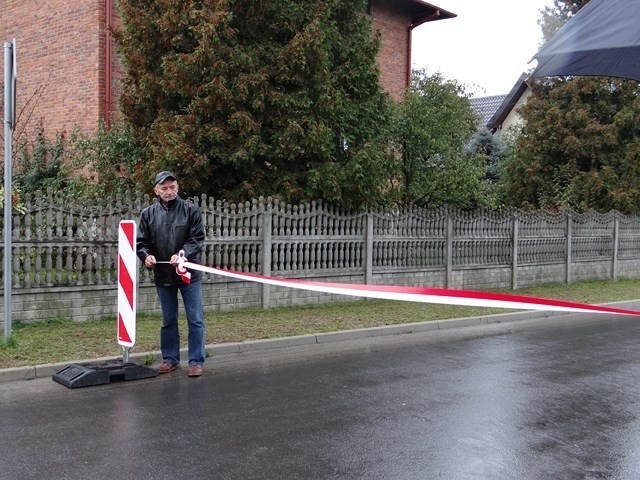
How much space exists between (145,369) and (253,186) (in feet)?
17.5

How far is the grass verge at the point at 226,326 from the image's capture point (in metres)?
7.73

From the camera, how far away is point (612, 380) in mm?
7277

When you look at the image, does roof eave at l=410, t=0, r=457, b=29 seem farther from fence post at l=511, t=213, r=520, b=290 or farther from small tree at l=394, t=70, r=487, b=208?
fence post at l=511, t=213, r=520, b=290

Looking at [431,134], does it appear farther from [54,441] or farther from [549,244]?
[54,441]

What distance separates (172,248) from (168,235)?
13 cm

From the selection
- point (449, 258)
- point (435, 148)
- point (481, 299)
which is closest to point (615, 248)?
point (435, 148)

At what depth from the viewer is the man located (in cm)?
695

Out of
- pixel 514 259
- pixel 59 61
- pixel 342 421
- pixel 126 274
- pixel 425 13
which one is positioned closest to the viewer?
pixel 342 421

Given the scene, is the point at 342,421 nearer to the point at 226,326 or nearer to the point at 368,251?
the point at 226,326

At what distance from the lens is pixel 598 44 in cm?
246

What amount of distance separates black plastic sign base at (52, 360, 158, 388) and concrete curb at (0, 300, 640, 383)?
0.28m

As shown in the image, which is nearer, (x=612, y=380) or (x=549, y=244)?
(x=612, y=380)

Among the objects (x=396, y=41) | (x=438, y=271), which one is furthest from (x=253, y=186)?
(x=396, y=41)

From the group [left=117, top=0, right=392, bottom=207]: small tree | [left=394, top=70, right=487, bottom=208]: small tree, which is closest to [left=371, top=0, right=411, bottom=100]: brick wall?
[left=394, top=70, right=487, bottom=208]: small tree
